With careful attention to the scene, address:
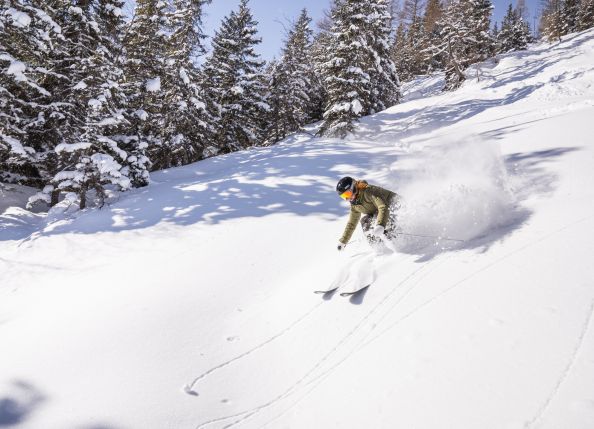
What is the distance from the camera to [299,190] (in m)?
10.9

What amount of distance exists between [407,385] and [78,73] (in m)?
15.1

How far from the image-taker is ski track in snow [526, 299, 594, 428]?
299 centimetres

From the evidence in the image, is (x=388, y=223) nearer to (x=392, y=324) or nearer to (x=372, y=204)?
(x=372, y=204)

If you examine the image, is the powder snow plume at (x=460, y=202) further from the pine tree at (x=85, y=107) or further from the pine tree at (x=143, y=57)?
the pine tree at (x=143, y=57)

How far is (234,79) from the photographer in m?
23.4

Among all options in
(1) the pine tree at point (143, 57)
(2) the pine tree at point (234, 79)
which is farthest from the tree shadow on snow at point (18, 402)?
(2) the pine tree at point (234, 79)

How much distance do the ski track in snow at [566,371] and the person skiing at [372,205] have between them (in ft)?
9.17

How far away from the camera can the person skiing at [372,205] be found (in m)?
5.77

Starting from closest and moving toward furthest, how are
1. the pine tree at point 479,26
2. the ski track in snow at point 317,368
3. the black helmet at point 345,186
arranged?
the ski track in snow at point 317,368
the black helmet at point 345,186
the pine tree at point 479,26

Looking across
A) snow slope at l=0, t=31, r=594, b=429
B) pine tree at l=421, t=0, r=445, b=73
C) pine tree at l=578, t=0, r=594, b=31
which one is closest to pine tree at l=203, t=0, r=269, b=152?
snow slope at l=0, t=31, r=594, b=429

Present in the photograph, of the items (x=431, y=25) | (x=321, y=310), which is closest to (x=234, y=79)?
(x=321, y=310)

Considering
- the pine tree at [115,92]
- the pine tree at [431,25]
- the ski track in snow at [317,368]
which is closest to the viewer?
the ski track in snow at [317,368]

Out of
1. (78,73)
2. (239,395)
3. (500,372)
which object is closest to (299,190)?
(239,395)

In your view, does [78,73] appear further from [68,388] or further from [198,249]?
[68,388]
